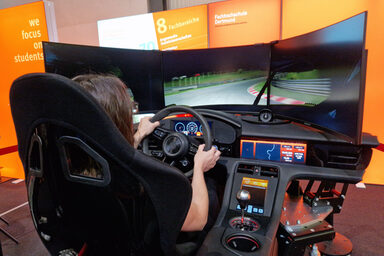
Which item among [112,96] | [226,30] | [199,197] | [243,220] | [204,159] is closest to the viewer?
[112,96]

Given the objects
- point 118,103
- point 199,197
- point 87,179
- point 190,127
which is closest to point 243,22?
point 190,127

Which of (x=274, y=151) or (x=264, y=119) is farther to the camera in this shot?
(x=264, y=119)

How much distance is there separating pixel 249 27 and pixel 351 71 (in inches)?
99.7

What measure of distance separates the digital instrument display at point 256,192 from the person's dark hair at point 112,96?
Result: 2.87 ft

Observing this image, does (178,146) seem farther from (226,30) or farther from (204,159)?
(226,30)

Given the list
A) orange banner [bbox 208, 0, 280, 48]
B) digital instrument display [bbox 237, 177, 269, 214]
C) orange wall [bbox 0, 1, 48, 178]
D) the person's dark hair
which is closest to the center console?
digital instrument display [bbox 237, 177, 269, 214]

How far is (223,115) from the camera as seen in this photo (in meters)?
1.45

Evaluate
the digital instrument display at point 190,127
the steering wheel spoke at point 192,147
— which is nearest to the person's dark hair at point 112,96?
the steering wheel spoke at point 192,147

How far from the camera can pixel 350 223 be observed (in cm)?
245

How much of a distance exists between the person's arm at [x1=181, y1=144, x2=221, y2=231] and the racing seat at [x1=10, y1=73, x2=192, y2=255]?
0.27m

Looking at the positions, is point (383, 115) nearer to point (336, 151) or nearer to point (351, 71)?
point (336, 151)

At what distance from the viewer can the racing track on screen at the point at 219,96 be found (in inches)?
71.7

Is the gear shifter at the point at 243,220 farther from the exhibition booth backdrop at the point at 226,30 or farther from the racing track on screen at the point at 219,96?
the exhibition booth backdrop at the point at 226,30

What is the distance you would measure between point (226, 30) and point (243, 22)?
25 cm
